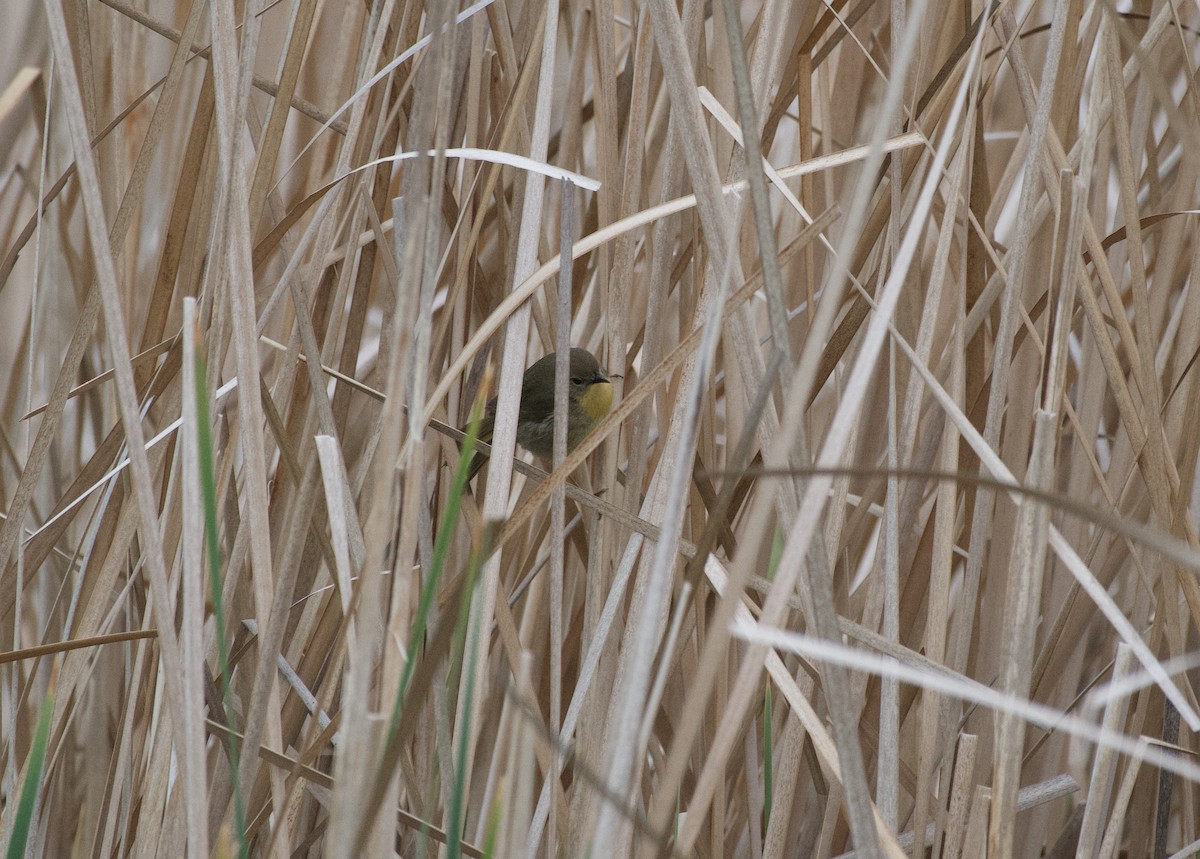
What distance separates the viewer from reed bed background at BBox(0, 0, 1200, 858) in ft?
1.98

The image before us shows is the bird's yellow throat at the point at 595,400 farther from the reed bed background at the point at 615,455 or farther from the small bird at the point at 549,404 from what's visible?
the reed bed background at the point at 615,455

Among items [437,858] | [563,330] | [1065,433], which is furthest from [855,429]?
[1065,433]

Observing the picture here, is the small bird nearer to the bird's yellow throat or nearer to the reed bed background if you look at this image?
the bird's yellow throat

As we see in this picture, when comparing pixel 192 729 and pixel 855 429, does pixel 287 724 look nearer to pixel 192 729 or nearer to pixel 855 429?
pixel 192 729

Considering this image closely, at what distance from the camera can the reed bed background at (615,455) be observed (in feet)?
1.98

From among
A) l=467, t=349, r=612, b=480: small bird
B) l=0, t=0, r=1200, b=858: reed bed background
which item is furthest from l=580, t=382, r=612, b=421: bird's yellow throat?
l=0, t=0, r=1200, b=858: reed bed background

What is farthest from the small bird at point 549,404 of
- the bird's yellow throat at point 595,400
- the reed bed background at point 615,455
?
the reed bed background at point 615,455

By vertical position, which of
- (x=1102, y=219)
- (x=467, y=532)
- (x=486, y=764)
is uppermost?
(x=1102, y=219)

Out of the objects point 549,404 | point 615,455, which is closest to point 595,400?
point 549,404

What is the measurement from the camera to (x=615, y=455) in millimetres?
1155

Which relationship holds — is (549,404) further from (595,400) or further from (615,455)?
(615,455)

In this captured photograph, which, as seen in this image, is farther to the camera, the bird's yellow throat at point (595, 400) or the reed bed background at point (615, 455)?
the bird's yellow throat at point (595, 400)

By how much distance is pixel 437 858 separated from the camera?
101cm

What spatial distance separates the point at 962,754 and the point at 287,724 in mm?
653
